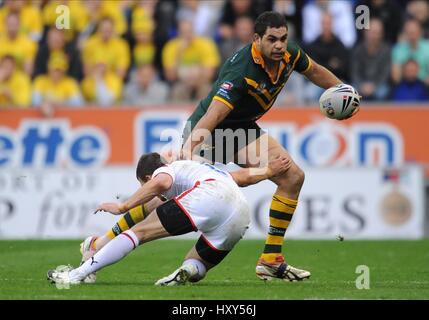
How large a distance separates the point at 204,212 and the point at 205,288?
0.71 m

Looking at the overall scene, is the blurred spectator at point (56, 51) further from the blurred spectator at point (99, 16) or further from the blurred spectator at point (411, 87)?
the blurred spectator at point (411, 87)

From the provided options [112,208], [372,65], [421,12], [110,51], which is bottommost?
[112,208]

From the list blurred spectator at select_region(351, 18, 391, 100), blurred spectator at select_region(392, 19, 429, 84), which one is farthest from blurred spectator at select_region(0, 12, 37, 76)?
blurred spectator at select_region(392, 19, 429, 84)

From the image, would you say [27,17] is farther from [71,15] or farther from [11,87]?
[11,87]

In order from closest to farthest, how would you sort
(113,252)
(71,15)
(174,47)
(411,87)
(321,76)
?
(113,252) → (321,76) → (411,87) → (174,47) → (71,15)

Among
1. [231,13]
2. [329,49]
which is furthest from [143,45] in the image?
[329,49]

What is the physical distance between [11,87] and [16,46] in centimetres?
106

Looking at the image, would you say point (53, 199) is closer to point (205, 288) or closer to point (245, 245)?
point (245, 245)

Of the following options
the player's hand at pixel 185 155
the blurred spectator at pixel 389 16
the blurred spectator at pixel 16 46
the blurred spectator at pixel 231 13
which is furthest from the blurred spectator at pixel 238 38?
the player's hand at pixel 185 155

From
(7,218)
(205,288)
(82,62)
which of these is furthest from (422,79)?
(205,288)

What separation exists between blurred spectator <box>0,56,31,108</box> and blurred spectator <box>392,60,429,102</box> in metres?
6.60

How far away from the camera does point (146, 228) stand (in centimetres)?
993

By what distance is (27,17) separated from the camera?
21281mm

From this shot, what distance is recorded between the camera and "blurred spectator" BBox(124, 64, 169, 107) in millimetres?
20016
